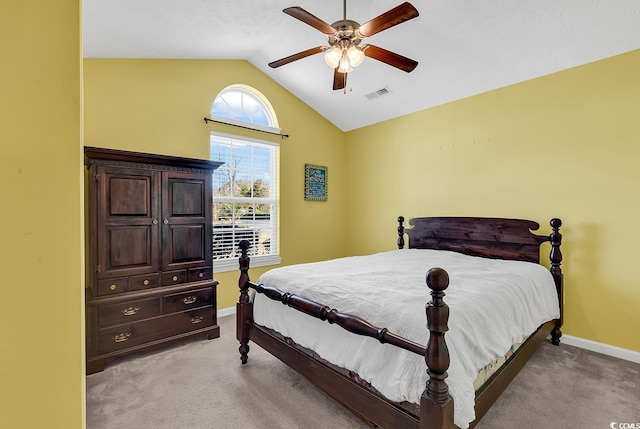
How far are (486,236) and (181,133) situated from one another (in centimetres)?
359

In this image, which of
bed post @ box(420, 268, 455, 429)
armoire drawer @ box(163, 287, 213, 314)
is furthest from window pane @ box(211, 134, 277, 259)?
bed post @ box(420, 268, 455, 429)

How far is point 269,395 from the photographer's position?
7.01ft

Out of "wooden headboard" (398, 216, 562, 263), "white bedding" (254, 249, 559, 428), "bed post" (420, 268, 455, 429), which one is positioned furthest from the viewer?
"wooden headboard" (398, 216, 562, 263)

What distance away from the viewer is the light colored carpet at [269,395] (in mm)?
1880

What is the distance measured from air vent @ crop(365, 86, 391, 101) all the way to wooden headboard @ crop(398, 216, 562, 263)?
1.63 metres

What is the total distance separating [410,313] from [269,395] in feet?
4.13

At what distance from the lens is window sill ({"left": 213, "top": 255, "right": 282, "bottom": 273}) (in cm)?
371

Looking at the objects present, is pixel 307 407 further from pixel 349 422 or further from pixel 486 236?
pixel 486 236

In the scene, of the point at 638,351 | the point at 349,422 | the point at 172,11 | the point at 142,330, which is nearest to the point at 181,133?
the point at 172,11

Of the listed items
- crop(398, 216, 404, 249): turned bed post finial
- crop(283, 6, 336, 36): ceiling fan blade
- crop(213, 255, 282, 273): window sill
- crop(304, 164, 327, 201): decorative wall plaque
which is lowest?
crop(213, 255, 282, 273): window sill

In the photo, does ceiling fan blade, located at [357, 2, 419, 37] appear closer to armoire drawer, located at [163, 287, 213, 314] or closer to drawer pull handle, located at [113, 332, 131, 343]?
armoire drawer, located at [163, 287, 213, 314]

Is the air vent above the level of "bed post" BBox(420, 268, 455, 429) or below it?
above

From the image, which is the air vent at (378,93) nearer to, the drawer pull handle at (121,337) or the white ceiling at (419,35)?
the white ceiling at (419,35)
